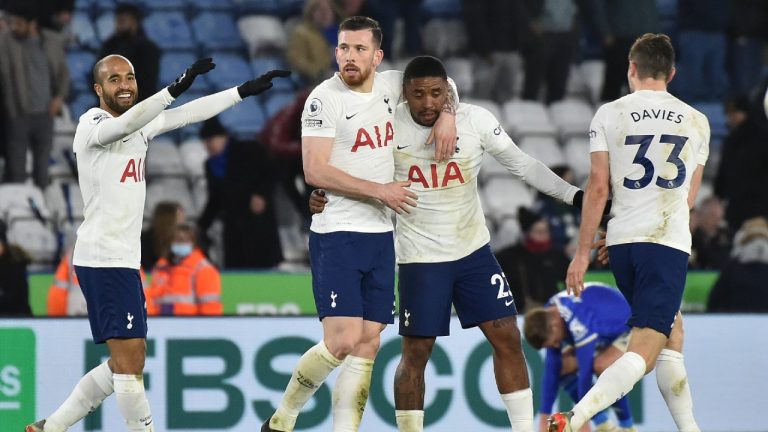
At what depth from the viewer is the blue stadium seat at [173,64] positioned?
14383 mm

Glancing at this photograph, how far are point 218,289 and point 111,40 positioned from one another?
10.2 feet

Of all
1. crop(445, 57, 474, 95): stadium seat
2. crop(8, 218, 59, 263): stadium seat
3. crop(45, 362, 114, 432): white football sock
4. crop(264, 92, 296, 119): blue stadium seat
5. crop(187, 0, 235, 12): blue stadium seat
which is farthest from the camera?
crop(187, 0, 235, 12): blue stadium seat

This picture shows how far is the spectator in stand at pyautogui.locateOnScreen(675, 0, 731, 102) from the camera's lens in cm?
1523

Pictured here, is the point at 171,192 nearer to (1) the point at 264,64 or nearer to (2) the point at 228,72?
(2) the point at 228,72

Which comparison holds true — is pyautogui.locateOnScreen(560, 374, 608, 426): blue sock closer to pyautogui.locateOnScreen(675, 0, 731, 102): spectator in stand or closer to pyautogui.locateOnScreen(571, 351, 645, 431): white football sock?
pyautogui.locateOnScreen(571, 351, 645, 431): white football sock

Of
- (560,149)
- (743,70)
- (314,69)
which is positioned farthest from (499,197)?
(743,70)

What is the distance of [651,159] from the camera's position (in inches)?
291

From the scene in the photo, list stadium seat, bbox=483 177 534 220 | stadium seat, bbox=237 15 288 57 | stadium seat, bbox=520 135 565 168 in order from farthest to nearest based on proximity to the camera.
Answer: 1. stadium seat, bbox=237 15 288 57
2. stadium seat, bbox=520 135 565 168
3. stadium seat, bbox=483 177 534 220

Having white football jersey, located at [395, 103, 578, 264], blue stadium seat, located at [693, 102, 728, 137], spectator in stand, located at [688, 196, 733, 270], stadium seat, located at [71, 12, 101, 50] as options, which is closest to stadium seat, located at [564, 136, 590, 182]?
blue stadium seat, located at [693, 102, 728, 137]

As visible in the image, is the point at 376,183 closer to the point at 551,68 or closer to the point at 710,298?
the point at 710,298

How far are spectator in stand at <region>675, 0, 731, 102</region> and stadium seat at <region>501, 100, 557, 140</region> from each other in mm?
1409

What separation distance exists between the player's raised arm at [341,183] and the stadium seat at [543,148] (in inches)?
280

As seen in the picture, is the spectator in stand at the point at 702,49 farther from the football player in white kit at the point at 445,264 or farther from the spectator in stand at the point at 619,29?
the football player in white kit at the point at 445,264

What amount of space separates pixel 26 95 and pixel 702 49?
6858mm
